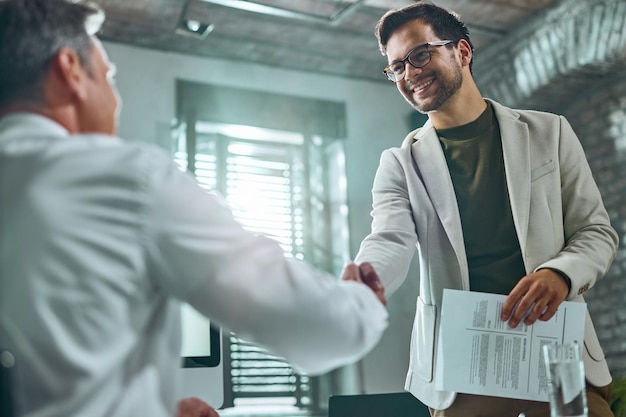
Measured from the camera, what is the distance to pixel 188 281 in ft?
2.45

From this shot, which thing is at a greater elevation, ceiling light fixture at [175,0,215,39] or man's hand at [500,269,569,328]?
ceiling light fixture at [175,0,215,39]

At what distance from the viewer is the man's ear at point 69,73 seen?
0.84m

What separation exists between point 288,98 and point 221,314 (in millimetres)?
4558

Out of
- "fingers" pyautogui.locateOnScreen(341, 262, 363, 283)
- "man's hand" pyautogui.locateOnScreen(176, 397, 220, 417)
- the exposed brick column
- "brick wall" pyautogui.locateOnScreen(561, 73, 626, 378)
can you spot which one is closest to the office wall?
the exposed brick column

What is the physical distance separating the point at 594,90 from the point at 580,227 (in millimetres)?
3157

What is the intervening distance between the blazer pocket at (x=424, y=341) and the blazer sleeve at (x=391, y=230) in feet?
0.30

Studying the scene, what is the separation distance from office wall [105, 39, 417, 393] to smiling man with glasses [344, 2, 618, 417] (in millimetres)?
3172

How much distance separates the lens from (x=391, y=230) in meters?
1.69

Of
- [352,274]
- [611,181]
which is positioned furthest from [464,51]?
[611,181]

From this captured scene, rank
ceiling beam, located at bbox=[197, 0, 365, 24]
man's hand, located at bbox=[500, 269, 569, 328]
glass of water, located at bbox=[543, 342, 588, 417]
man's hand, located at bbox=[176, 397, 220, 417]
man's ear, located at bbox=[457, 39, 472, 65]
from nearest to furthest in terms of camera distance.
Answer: glass of water, located at bbox=[543, 342, 588, 417]
man's hand, located at bbox=[176, 397, 220, 417]
man's hand, located at bbox=[500, 269, 569, 328]
man's ear, located at bbox=[457, 39, 472, 65]
ceiling beam, located at bbox=[197, 0, 365, 24]

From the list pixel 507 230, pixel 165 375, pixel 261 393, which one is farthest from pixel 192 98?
pixel 165 375

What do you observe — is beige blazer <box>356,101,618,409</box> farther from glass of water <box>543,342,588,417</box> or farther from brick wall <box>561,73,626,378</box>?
brick wall <box>561,73,626,378</box>

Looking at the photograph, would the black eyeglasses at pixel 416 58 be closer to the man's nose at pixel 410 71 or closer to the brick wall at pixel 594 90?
the man's nose at pixel 410 71

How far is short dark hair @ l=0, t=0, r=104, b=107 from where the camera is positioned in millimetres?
826
